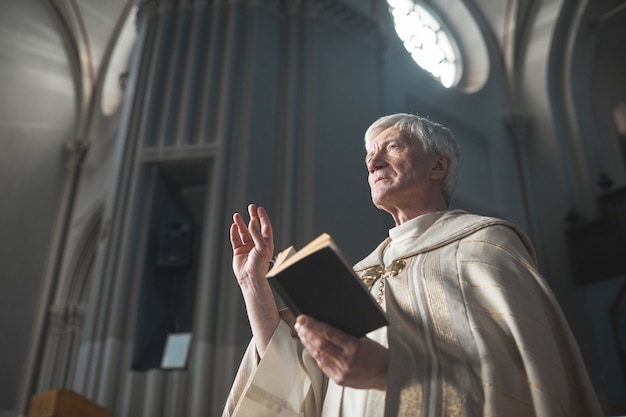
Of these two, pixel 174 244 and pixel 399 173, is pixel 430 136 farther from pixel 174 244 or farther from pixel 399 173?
pixel 174 244

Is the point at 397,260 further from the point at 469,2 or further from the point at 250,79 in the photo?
the point at 469,2

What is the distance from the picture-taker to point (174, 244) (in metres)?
5.02

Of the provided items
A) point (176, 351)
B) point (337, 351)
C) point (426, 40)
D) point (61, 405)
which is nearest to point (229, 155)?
point (176, 351)

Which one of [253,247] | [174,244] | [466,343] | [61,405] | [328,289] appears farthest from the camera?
[174,244]

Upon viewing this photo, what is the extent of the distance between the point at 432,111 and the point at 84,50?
5353mm

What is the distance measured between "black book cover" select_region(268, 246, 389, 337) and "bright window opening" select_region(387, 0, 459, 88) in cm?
673

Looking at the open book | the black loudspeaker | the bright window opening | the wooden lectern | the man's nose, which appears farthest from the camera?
the bright window opening

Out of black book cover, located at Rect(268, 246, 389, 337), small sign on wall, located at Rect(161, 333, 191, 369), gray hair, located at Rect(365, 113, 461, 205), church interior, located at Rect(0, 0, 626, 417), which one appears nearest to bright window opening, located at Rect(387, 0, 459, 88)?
church interior, located at Rect(0, 0, 626, 417)

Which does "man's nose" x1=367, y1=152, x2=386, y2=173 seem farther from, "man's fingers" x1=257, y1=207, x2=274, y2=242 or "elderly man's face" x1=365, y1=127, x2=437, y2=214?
"man's fingers" x1=257, y1=207, x2=274, y2=242

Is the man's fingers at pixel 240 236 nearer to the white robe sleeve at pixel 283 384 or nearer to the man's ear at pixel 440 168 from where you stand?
the white robe sleeve at pixel 283 384

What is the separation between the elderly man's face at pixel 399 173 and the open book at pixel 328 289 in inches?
25.5

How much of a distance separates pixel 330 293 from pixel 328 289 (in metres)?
0.01

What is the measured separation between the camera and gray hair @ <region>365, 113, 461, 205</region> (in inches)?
79.7

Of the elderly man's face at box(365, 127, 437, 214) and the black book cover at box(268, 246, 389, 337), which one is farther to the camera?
the elderly man's face at box(365, 127, 437, 214)
